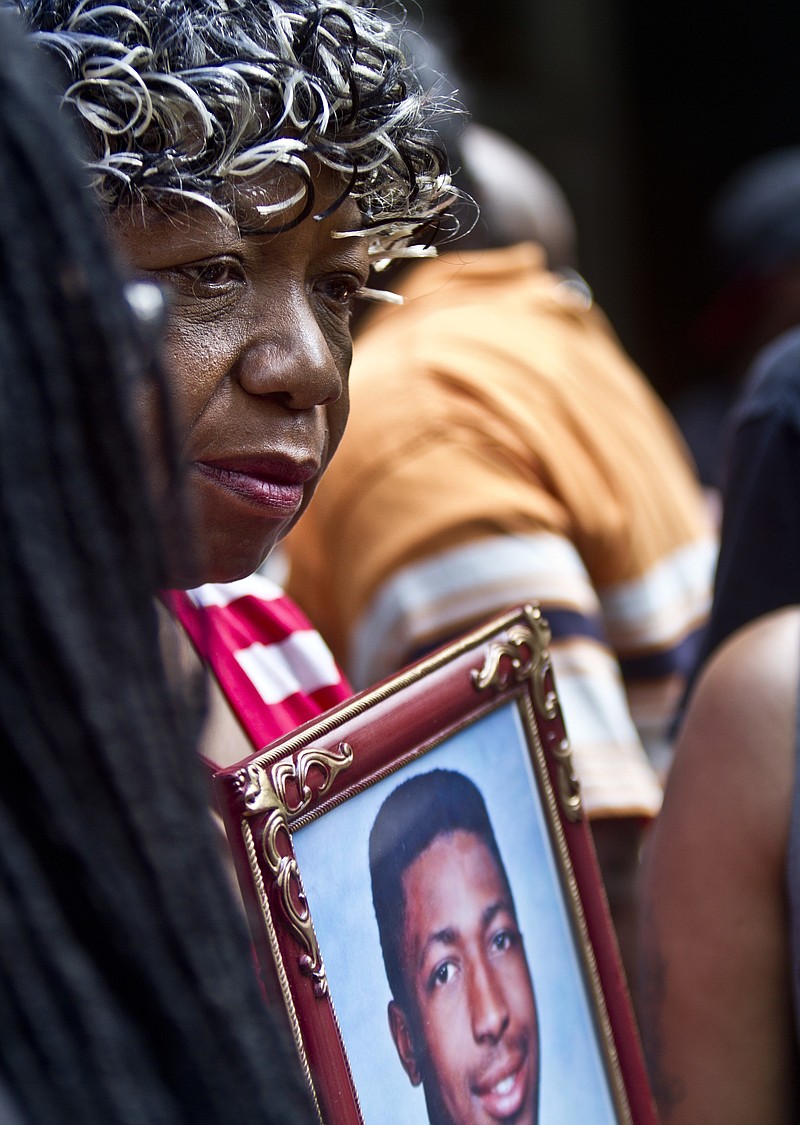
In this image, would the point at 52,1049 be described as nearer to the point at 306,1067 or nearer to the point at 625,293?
the point at 306,1067

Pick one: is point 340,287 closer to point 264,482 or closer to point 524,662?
point 264,482

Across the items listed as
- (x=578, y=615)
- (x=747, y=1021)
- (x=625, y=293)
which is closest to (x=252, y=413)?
(x=747, y=1021)

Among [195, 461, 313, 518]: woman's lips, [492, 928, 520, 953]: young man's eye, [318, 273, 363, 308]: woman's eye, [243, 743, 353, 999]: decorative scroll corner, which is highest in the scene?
[318, 273, 363, 308]: woman's eye

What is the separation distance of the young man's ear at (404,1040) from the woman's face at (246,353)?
1.08 ft

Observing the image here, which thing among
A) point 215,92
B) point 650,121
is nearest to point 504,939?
point 215,92

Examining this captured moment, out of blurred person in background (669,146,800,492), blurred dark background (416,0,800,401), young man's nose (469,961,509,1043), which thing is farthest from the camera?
blurred dark background (416,0,800,401)

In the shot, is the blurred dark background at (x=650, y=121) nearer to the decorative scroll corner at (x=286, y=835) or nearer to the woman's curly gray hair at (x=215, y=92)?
the woman's curly gray hair at (x=215, y=92)

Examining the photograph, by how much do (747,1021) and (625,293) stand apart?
4997 mm

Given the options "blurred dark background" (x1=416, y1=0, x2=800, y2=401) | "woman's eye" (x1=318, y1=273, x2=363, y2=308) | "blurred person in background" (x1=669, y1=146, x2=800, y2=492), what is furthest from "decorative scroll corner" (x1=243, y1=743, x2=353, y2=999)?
"blurred dark background" (x1=416, y1=0, x2=800, y2=401)

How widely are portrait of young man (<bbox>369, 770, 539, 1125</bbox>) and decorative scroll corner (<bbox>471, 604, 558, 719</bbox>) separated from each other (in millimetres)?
84

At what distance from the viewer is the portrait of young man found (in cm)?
90

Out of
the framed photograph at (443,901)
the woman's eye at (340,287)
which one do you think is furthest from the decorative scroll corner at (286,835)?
the woman's eye at (340,287)

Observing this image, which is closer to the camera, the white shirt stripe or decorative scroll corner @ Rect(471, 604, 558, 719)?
decorative scroll corner @ Rect(471, 604, 558, 719)

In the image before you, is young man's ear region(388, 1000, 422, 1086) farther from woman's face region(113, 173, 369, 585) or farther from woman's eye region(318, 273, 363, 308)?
woman's eye region(318, 273, 363, 308)
